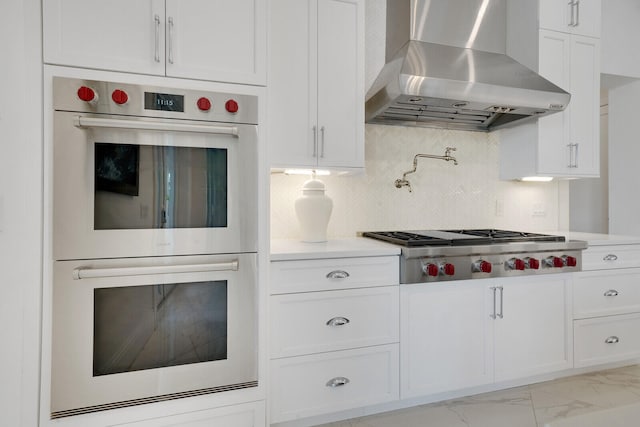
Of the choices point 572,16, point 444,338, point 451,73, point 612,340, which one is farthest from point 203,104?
point 612,340

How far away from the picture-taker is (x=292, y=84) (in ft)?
6.42

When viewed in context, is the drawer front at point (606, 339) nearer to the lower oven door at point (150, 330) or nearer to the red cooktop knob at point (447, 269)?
the red cooktop knob at point (447, 269)

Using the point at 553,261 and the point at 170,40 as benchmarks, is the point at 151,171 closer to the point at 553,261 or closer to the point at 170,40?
the point at 170,40

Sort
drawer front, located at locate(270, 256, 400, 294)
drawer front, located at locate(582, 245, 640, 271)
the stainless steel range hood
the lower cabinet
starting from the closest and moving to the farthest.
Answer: the lower cabinet < drawer front, located at locate(270, 256, 400, 294) < the stainless steel range hood < drawer front, located at locate(582, 245, 640, 271)

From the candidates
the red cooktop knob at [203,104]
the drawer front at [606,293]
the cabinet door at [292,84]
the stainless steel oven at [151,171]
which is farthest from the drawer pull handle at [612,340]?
the red cooktop knob at [203,104]

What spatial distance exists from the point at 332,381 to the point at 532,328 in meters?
1.31

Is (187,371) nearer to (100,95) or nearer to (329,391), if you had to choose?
(329,391)

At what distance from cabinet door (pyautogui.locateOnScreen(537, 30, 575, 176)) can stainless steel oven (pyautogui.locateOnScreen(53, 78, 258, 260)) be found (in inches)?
83.6

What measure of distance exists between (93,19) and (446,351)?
2.34 meters

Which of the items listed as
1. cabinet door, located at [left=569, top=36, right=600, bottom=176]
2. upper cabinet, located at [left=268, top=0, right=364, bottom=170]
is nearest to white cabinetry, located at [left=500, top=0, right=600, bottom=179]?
cabinet door, located at [left=569, top=36, right=600, bottom=176]

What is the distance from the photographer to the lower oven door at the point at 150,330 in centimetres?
139

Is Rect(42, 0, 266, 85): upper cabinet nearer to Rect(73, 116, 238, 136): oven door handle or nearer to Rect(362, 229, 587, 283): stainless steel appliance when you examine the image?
Rect(73, 116, 238, 136): oven door handle

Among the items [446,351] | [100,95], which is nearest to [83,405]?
[100,95]

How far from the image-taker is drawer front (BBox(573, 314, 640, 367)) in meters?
2.29
